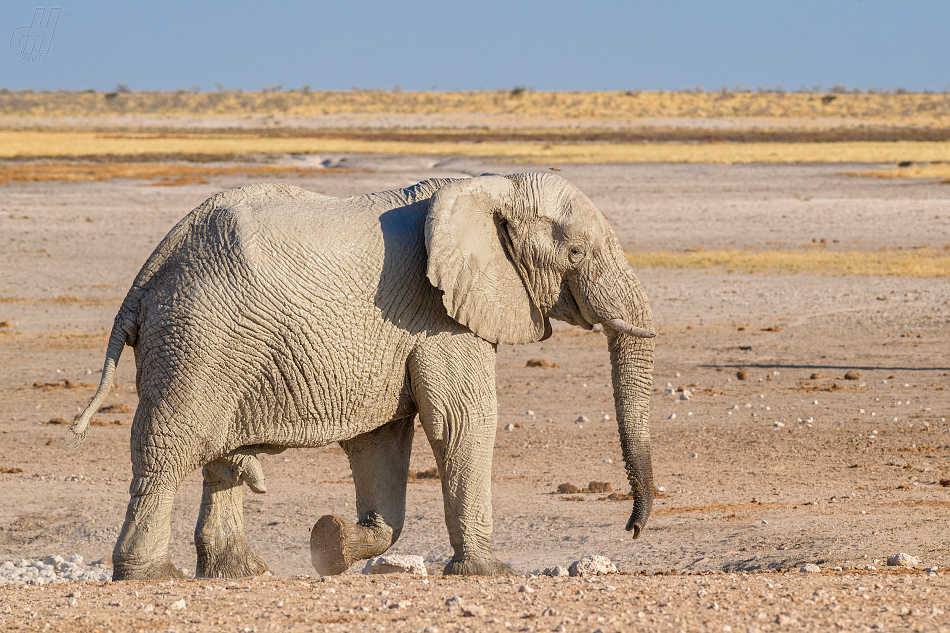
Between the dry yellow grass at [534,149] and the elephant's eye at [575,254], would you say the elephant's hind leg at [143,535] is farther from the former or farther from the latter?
the dry yellow grass at [534,149]

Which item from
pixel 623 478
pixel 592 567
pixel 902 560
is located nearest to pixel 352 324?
pixel 592 567

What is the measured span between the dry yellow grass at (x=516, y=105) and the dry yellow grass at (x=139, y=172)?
57752 millimetres

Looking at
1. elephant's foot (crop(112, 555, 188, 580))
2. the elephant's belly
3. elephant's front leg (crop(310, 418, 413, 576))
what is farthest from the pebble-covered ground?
elephant's front leg (crop(310, 418, 413, 576))

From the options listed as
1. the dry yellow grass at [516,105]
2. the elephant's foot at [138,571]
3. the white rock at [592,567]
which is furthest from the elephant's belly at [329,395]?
the dry yellow grass at [516,105]

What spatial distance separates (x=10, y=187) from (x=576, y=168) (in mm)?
17428

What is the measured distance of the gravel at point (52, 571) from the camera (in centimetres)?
715

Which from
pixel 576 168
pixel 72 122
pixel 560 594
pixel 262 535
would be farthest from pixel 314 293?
pixel 72 122

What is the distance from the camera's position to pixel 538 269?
20.9 feet

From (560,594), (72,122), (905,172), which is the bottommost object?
(560,594)

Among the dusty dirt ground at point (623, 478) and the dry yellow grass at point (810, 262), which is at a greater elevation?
the dry yellow grass at point (810, 262)

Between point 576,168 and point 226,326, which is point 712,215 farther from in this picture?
point 226,326

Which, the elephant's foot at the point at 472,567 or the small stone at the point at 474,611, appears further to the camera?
the elephant's foot at the point at 472,567

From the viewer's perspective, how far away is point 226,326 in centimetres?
596

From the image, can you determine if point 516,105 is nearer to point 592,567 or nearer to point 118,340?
point 592,567
